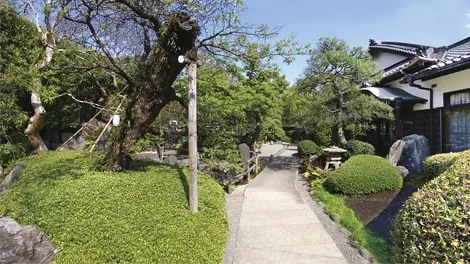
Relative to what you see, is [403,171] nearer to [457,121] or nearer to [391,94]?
[457,121]

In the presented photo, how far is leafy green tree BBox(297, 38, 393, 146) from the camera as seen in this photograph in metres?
9.81

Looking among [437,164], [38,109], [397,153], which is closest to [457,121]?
[397,153]

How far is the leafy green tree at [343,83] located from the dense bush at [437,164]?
2935 mm

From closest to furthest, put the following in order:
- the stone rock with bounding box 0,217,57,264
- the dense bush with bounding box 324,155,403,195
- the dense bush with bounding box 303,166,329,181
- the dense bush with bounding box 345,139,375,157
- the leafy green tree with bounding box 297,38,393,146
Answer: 1. the stone rock with bounding box 0,217,57,264
2. the dense bush with bounding box 324,155,403,195
3. the dense bush with bounding box 303,166,329,181
4. the leafy green tree with bounding box 297,38,393,146
5. the dense bush with bounding box 345,139,375,157

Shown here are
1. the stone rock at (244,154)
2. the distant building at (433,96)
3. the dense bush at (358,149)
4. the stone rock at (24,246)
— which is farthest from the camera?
the dense bush at (358,149)

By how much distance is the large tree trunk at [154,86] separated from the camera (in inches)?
151

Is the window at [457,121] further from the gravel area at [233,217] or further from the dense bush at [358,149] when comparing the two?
the gravel area at [233,217]

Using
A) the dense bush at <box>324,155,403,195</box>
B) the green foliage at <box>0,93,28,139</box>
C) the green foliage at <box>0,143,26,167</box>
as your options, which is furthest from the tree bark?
the dense bush at <box>324,155,403,195</box>

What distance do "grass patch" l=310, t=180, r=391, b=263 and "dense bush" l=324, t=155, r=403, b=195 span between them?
1.06ft

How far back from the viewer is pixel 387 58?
14.2m

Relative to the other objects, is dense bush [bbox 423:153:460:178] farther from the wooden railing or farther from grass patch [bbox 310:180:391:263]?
the wooden railing

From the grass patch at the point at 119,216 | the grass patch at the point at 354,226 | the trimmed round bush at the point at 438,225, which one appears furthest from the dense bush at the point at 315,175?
the trimmed round bush at the point at 438,225

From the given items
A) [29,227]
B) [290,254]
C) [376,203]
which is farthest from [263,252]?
[376,203]

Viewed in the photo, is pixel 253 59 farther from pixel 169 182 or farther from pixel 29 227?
pixel 29 227
